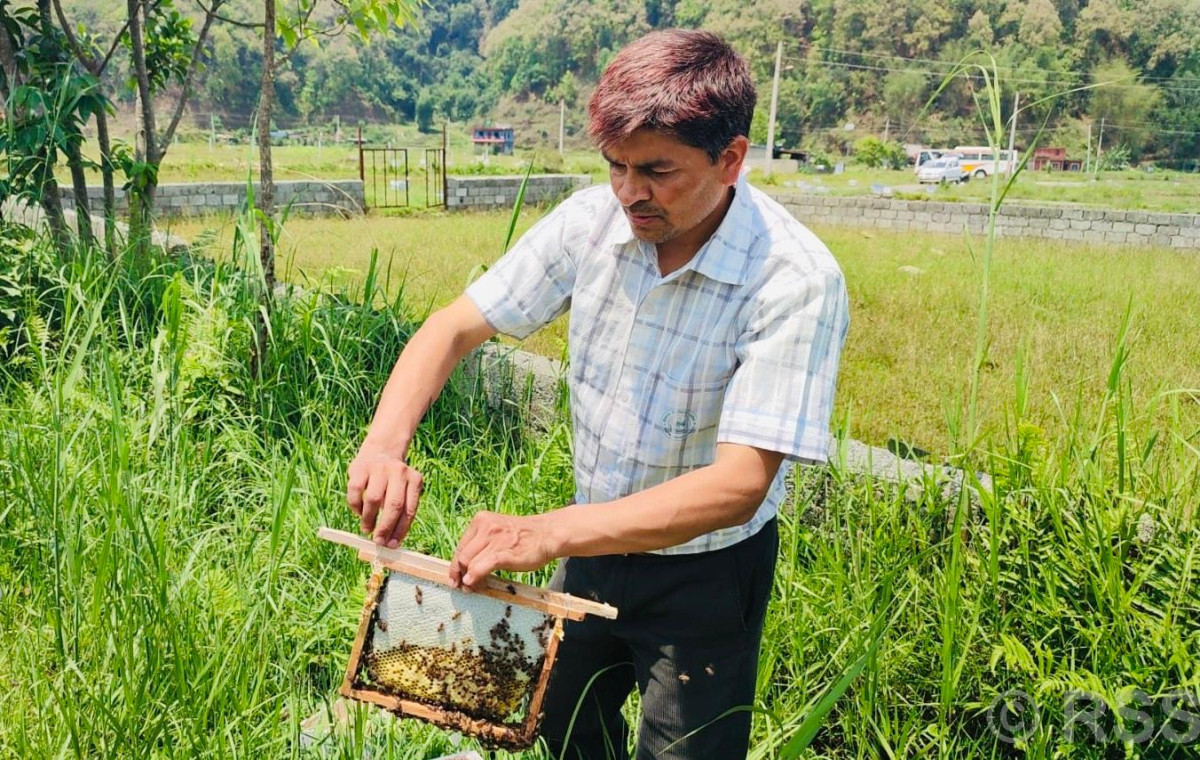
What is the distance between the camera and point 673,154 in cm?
154

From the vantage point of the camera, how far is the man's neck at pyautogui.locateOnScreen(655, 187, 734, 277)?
1730mm

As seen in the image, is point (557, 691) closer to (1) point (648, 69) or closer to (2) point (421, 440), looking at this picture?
(1) point (648, 69)

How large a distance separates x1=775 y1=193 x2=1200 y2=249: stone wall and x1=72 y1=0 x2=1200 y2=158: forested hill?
14219 millimetres

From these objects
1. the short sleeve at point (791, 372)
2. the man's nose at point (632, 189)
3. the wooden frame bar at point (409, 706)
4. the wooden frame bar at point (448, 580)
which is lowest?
the wooden frame bar at point (409, 706)

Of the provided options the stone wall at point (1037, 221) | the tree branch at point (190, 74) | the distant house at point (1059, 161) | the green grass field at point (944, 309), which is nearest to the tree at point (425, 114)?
the distant house at point (1059, 161)

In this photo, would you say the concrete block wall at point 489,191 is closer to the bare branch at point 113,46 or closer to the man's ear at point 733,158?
the bare branch at point 113,46

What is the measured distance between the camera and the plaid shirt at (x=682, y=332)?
5.17 feet

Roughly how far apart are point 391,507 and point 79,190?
483cm

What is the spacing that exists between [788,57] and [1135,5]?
20982 mm

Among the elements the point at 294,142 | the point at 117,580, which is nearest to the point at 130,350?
the point at 117,580

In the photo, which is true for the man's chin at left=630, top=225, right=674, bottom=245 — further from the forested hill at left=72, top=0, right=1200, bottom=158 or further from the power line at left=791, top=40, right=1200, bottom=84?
the power line at left=791, top=40, right=1200, bottom=84

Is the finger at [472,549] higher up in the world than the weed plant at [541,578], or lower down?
higher up

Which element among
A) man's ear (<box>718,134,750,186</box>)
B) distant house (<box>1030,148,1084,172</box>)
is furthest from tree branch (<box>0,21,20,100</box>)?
distant house (<box>1030,148,1084,172</box>)

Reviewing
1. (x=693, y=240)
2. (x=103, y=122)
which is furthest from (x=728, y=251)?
(x=103, y=122)
